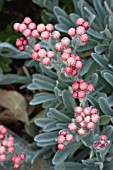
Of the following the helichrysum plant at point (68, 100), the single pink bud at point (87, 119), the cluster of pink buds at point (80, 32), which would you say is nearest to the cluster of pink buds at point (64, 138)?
the helichrysum plant at point (68, 100)

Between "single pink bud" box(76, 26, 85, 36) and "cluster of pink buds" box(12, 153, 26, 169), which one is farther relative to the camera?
"cluster of pink buds" box(12, 153, 26, 169)

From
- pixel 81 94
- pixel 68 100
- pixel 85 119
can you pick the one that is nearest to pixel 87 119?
pixel 85 119

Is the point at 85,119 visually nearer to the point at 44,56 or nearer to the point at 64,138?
the point at 64,138

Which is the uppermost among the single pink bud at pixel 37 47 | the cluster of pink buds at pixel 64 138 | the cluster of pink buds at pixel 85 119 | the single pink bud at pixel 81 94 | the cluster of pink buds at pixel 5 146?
the single pink bud at pixel 37 47

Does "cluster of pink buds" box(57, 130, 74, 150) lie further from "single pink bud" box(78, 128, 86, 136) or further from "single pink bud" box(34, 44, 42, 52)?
"single pink bud" box(34, 44, 42, 52)

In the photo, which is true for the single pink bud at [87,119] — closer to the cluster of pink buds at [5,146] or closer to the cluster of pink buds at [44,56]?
the cluster of pink buds at [44,56]

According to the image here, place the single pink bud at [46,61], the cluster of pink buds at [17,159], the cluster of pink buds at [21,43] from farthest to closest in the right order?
the cluster of pink buds at [17,159]
the cluster of pink buds at [21,43]
the single pink bud at [46,61]

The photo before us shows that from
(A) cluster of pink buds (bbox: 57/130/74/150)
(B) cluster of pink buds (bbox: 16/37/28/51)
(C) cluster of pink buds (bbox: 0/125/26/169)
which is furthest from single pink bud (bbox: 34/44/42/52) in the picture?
(C) cluster of pink buds (bbox: 0/125/26/169)

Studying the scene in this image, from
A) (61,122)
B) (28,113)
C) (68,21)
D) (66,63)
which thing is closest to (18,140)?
(28,113)
